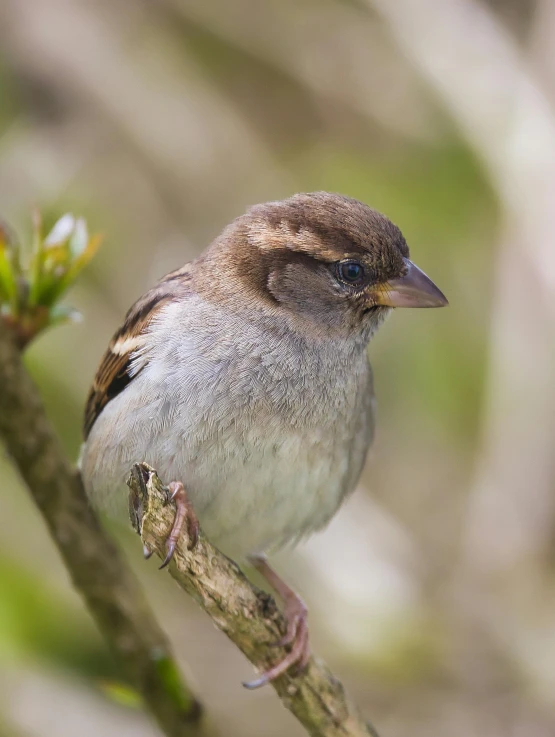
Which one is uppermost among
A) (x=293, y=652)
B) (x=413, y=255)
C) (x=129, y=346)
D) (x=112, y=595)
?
(x=413, y=255)

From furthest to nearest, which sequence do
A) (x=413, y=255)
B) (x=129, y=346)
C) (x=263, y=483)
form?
1. (x=413, y=255)
2. (x=129, y=346)
3. (x=263, y=483)

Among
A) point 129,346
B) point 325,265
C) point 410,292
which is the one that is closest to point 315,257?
point 325,265

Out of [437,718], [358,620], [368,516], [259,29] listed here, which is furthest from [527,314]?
[259,29]

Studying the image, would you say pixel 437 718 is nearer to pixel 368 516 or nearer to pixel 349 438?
pixel 368 516

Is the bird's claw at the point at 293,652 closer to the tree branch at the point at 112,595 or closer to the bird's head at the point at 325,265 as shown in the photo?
the tree branch at the point at 112,595

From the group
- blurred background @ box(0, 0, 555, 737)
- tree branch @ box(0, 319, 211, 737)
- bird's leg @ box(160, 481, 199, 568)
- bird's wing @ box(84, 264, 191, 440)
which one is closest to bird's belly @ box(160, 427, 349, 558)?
bird's leg @ box(160, 481, 199, 568)

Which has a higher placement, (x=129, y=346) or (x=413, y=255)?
(x=413, y=255)

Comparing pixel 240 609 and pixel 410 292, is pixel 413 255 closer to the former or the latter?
pixel 410 292
